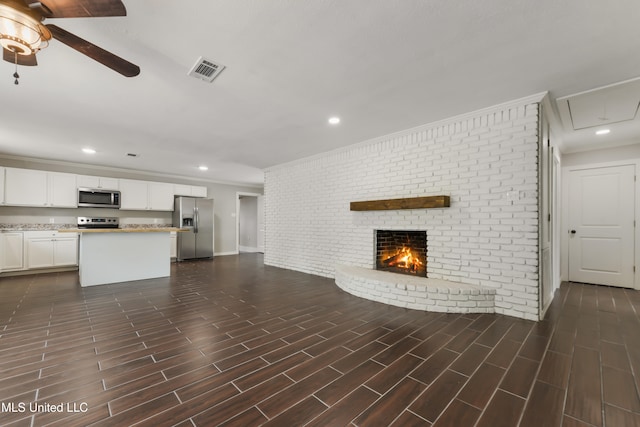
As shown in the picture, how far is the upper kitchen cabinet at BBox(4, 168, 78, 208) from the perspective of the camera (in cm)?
546

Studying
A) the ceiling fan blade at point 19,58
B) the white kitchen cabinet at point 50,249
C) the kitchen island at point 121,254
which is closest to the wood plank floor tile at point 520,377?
the ceiling fan blade at point 19,58

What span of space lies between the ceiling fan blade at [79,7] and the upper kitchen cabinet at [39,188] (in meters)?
6.24

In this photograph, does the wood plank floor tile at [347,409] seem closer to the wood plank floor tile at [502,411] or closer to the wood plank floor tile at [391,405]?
the wood plank floor tile at [391,405]

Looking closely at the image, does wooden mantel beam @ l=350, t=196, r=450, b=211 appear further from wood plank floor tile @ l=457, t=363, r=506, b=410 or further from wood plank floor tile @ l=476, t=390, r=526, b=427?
wood plank floor tile @ l=476, t=390, r=526, b=427

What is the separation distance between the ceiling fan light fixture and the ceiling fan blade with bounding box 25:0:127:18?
0.08 m

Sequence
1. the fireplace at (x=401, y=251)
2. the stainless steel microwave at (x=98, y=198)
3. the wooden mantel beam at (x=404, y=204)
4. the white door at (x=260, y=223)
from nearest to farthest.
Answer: the wooden mantel beam at (x=404, y=204) < the fireplace at (x=401, y=251) < the stainless steel microwave at (x=98, y=198) < the white door at (x=260, y=223)

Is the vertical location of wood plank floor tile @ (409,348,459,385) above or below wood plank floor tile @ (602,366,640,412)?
above

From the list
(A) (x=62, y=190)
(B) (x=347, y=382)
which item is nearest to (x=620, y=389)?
(B) (x=347, y=382)

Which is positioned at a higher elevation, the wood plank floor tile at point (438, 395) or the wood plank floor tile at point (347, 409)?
the wood plank floor tile at point (347, 409)

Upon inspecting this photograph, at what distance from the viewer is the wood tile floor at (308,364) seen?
150cm

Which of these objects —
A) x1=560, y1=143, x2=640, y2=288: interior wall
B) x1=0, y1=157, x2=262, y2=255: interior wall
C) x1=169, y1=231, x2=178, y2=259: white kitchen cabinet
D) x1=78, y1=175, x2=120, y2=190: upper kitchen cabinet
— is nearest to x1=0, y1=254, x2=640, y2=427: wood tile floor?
x1=560, y1=143, x2=640, y2=288: interior wall

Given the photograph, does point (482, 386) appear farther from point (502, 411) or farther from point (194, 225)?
point (194, 225)

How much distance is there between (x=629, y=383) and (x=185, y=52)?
164 inches

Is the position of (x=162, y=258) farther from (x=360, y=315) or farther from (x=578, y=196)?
(x=578, y=196)
